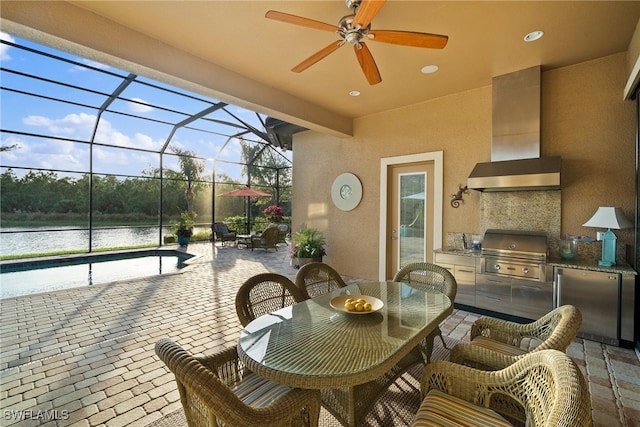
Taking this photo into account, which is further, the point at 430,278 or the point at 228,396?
the point at 430,278

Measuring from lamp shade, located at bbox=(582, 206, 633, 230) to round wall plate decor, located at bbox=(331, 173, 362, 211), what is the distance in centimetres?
332

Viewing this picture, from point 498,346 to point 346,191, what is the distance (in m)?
4.07

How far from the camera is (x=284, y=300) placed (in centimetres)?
221

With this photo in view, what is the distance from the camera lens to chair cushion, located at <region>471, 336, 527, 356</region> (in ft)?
6.01

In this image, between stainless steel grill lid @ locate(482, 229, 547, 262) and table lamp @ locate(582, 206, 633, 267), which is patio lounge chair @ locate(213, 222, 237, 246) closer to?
stainless steel grill lid @ locate(482, 229, 547, 262)

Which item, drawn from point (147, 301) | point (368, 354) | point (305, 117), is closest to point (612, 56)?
point (305, 117)

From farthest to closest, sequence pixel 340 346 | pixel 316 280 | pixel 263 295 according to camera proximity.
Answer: pixel 316 280
pixel 263 295
pixel 340 346

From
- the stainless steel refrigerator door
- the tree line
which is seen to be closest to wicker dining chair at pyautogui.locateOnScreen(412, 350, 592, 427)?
the stainless steel refrigerator door

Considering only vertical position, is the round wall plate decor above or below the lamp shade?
above

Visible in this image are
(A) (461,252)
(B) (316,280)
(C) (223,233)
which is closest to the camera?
(B) (316,280)

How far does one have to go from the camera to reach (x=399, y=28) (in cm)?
268

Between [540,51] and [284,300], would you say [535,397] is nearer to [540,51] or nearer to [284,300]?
[284,300]

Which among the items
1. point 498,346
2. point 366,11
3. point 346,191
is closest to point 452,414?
→ point 498,346

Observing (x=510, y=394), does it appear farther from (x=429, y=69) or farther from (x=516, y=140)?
(x=429, y=69)
